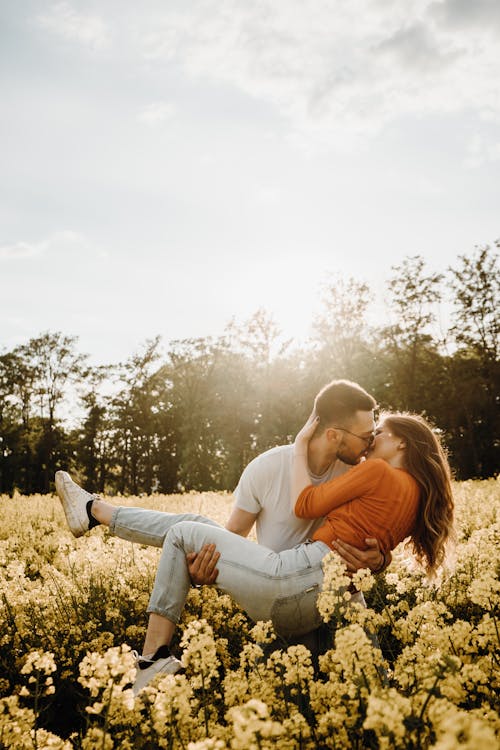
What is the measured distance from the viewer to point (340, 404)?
4301mm

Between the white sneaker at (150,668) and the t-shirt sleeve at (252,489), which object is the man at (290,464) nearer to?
the t-shirt sleeve at (252,489)

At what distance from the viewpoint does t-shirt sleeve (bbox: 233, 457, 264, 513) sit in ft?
14.4

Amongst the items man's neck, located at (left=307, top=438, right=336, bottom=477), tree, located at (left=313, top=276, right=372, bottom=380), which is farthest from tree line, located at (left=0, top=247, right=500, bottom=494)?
man's neck, located at (left=307, top=438, right=336, bottom=477)

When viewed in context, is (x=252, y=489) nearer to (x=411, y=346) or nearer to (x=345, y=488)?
(x=345, y=488)

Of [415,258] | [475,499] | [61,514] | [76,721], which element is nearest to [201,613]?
[76,721]

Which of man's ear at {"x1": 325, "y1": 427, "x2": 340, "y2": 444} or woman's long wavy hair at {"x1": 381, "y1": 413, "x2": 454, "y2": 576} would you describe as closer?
woman's long wavy hair at {"x1": 381, "y1": 413, "x2": 454, "y2": 576}

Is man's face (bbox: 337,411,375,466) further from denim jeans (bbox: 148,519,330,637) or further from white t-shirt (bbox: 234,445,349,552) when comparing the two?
denim jeans (bbox: 148,519,330,637)

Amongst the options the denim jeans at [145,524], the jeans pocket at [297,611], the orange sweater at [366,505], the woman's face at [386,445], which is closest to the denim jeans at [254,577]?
the jeans pocket at [297,611]

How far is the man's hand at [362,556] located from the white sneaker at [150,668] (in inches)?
48.5

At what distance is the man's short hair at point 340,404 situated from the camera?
4.29 metres

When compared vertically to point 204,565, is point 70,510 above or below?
above

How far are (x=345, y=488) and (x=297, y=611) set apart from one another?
0.87 meters

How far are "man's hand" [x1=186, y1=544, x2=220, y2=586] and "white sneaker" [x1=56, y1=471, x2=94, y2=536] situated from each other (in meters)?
1.65

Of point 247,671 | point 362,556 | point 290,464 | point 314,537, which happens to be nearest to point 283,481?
point 290,464
